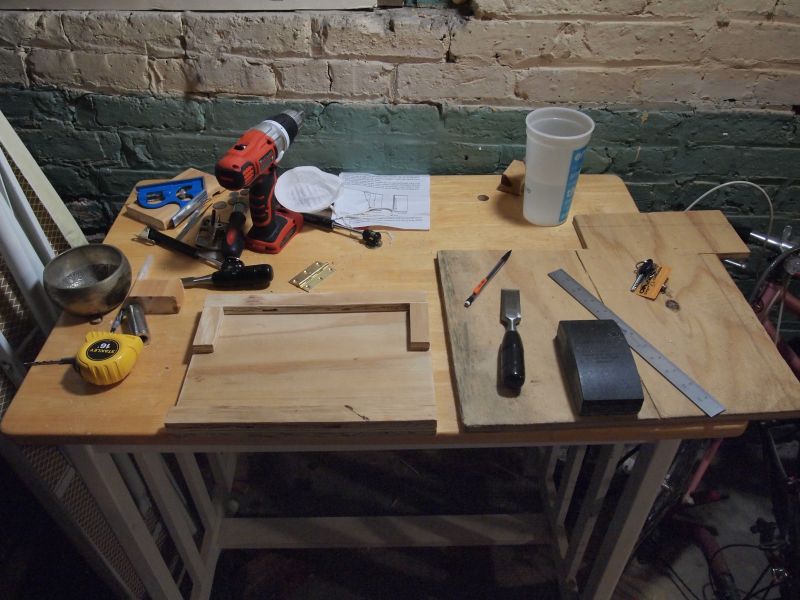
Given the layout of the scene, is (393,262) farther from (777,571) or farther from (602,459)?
(777,571)

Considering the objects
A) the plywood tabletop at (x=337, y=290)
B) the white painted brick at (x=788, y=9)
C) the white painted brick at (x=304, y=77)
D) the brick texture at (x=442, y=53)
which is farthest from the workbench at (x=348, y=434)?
the white painted brick at (x=788, y=9)

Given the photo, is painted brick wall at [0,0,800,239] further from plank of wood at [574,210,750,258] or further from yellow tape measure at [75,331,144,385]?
yellow tape measure at [75,331,144,385]

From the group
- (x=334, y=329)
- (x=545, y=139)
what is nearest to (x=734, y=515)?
(x=545, y=139)

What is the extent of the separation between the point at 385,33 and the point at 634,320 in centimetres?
74

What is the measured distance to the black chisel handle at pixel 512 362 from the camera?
818 mm

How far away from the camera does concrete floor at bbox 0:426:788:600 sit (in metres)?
1.41

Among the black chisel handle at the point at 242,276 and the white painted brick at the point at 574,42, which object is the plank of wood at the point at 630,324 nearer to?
the black chisel handle at the point at 242,276

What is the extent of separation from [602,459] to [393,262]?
580 millimetres

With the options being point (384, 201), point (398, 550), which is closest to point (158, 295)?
point (384, 201)

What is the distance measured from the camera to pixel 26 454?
1.08 m

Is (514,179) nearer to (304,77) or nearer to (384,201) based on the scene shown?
(384,201)

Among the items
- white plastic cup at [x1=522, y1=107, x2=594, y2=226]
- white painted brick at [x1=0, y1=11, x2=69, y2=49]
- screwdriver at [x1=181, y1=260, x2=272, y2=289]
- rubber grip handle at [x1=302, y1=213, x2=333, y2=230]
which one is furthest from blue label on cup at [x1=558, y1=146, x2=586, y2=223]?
white painted brick at [x1=0, y1=11, x2=69, y2=49]

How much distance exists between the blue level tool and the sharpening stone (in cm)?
79

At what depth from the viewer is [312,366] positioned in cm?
86
